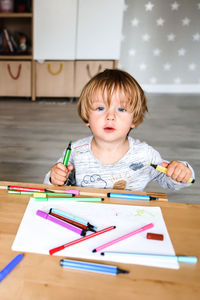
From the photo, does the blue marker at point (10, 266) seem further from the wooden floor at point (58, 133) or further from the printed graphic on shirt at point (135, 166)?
the wooden floor at point (58, 133)

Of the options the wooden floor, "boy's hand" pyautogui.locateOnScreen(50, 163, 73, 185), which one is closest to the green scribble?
"boy's hand" pyautogui.locateOnScreen(50, 163, 73, 185)

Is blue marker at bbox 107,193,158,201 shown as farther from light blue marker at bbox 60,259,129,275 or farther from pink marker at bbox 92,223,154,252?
light blue marker at bbox 60,259,129,275

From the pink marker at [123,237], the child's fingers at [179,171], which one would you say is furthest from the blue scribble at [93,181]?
the pink marker at [123,237]

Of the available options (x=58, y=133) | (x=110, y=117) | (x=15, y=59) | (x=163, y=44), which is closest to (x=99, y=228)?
(x=110, y=117)

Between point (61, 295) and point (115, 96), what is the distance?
0.53 metres

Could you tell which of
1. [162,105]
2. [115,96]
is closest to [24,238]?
[115,96]

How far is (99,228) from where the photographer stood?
1.88ft

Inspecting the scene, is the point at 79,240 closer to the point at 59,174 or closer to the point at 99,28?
the point at 59,174

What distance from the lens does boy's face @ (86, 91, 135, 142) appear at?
82 cm

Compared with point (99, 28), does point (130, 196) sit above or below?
below

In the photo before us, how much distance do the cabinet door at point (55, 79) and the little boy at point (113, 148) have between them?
2.76 m

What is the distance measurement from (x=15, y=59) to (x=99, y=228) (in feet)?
11.0

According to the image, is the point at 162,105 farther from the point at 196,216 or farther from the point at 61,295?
the point at 61,295

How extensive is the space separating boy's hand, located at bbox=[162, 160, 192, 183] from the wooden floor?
100cm
